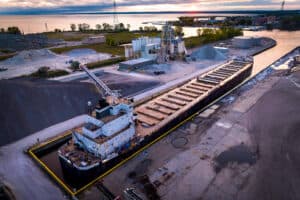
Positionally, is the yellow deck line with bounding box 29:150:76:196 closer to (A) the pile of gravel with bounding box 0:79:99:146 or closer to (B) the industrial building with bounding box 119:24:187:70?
(A) the pile of gravel with bounding box 0:79:99:146

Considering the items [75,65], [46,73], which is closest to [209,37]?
[75,65]

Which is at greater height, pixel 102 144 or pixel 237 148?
pixel 102 144

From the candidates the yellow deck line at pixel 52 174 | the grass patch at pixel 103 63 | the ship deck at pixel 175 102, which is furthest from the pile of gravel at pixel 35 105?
the grass patch at pixel 103 63

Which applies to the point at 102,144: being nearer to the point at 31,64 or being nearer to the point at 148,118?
the point at 148,118

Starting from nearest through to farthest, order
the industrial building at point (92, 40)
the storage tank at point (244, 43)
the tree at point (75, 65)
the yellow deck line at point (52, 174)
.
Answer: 1. the yellow deck line at point (52, 174)
2. the tree at point (75, 65)
3. the storage tank at point (244, 43)
4. the industrial building at point (92, 40)

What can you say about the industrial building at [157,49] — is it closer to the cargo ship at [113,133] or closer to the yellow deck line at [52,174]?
the cargo ship at [113,133]

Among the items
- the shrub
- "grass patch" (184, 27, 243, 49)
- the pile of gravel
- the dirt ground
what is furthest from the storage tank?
the pile of gravel

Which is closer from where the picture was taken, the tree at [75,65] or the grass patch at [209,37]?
the tree at [75,65]

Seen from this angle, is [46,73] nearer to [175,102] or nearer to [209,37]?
[175,102]

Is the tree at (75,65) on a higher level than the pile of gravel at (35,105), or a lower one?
higher

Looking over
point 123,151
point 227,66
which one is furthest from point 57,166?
point 227,66

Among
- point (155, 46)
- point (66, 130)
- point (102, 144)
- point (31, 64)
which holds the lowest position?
point (66, 130)
